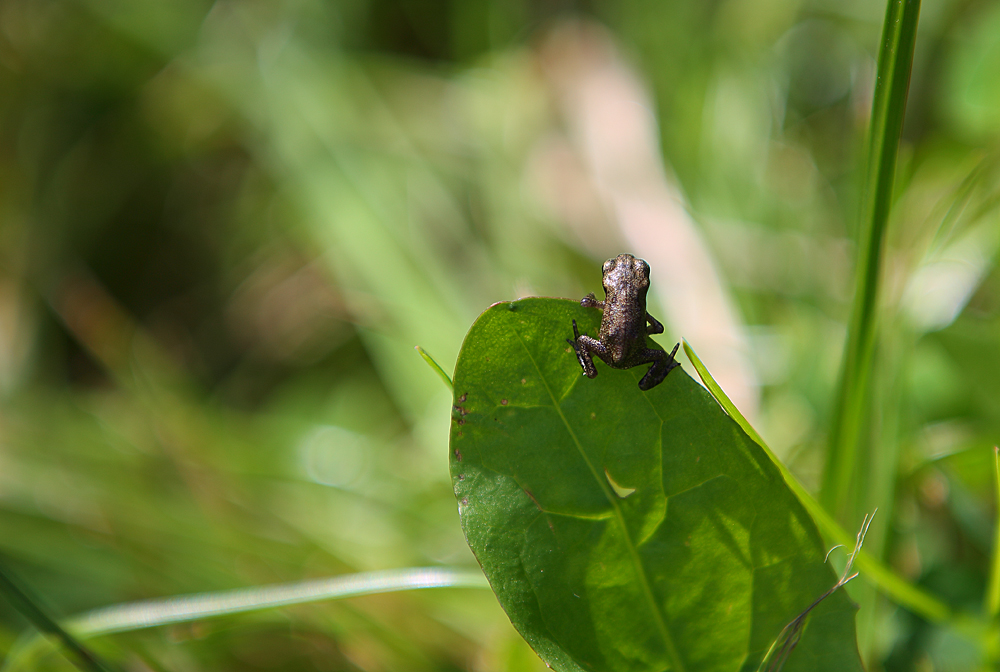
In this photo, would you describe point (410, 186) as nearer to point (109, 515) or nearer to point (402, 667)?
point (109, 515)

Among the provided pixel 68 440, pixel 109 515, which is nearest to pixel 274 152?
pixel 68 440

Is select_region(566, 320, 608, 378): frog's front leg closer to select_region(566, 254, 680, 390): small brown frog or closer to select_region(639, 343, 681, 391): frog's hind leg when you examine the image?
select_region(566, 254, 680, 390): small brown frog

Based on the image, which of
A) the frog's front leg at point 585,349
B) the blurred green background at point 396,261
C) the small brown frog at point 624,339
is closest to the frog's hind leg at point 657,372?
the small brown frog at point 624,339

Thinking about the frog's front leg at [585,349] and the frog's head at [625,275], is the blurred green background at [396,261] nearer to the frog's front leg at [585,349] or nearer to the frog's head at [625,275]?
the frog's head at [625,275]

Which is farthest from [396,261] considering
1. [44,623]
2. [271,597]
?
[44,623]

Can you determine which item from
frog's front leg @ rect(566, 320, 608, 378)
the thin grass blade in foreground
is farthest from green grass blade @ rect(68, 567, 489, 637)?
frog's front leg @ rect(566, 320, 608, 378)
